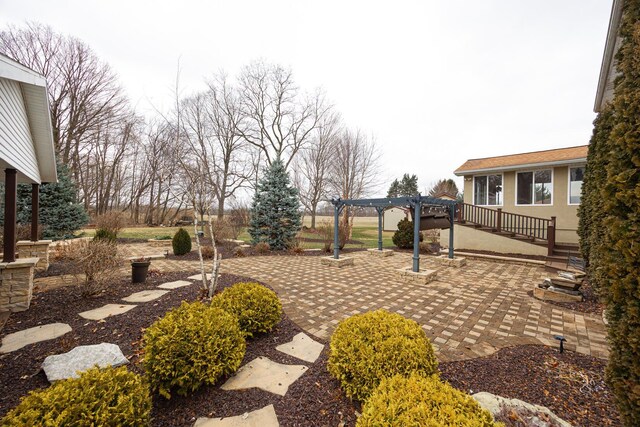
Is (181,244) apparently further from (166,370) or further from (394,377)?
(394,377)

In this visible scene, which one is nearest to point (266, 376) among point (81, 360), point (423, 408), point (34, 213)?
point (423, 408)

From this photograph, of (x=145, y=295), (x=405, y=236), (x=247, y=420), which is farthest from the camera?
(x=405, y=236)

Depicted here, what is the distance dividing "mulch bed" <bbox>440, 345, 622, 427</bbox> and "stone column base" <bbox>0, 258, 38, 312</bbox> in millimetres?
6404

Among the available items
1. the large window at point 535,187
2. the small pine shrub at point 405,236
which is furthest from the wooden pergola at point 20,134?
the large window at point 535,187

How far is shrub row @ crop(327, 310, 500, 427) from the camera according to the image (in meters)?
1.37

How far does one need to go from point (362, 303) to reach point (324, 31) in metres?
9.13

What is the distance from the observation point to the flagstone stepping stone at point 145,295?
427 centimetres

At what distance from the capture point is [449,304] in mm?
4648

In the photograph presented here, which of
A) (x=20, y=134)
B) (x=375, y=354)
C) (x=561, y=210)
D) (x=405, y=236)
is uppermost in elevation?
(x=20, y=134)

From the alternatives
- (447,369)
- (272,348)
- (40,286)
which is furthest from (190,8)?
(447,369)

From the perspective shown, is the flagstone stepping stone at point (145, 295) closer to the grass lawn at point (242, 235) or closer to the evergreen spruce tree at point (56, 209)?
the grass lawn at point (242, 235)

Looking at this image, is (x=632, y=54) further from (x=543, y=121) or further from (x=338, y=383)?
(x=543, y=121)

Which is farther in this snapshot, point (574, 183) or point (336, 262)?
point (574, 183)

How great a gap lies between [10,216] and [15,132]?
1.82 metres
